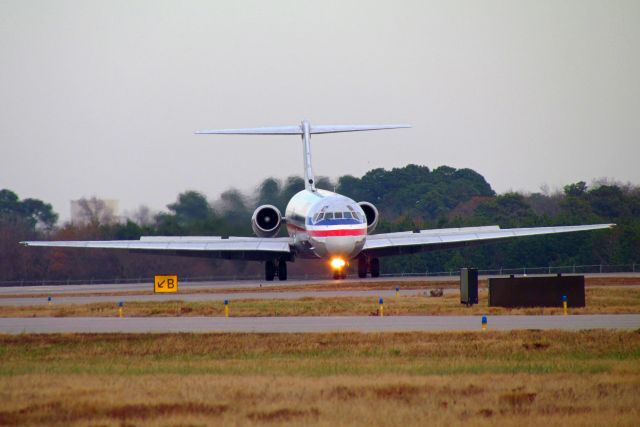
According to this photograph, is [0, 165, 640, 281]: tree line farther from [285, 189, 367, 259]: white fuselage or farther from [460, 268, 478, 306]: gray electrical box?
[460, 268, 478, 306]: gray electrical box

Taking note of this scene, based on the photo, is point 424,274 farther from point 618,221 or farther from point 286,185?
point 618,221

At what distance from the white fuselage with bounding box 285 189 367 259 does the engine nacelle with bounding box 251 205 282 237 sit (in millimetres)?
3783

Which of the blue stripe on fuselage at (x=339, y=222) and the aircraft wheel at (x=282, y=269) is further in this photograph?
the aircraft wheel at (x=282, y=269)

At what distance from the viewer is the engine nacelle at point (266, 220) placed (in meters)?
61.9

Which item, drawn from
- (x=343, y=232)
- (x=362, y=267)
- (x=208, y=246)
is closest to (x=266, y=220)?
(x=208, y=246)

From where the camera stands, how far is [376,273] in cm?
6291

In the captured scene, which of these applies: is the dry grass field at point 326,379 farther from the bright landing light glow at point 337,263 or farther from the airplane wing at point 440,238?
the airplane wing at point 440,238

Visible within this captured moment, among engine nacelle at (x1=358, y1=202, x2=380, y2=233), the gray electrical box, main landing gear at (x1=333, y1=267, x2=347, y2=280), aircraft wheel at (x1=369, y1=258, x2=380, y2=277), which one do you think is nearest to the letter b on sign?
main landing gear at (x1=333, y1=267, x2=347, y2=280)

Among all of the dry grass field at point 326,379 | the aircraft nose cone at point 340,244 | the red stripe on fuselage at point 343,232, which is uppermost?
the red stripe on fuselage at point 343,232

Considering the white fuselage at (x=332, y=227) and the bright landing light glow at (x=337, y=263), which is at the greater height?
the white fuselage at (x=332, y=227)

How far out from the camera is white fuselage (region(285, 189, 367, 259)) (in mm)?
54500

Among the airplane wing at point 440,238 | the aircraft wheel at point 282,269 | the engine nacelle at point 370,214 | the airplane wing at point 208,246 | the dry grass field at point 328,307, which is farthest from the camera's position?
the aircraft wheel at point 282,269

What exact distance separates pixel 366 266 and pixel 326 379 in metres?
43.8

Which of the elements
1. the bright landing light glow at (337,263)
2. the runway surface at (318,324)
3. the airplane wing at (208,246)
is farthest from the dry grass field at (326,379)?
the bright landing light glow at (337,263)
